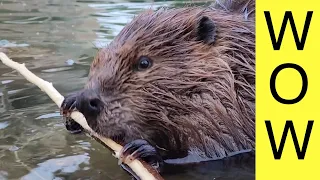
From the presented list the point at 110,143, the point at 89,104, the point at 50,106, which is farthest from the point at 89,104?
the point at 50,106

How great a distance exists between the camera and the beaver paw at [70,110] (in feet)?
7.34

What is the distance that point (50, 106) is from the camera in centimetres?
292

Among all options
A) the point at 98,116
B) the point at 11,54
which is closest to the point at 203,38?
the point at 98,116

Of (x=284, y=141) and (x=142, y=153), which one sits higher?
(x=284, y=141)

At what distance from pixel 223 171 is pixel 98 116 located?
1.58 feet

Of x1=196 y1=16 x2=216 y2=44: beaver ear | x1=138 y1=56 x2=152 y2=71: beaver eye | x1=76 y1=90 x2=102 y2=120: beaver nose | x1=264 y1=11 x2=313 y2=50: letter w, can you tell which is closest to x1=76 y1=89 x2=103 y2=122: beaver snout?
x1=76 y1=90 x2=102 y2=120: beaver nose

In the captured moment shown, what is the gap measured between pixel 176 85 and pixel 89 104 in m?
0.32

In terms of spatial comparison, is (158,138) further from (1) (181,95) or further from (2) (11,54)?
(2) (11,54)

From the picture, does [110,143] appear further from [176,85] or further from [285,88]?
[285,88]

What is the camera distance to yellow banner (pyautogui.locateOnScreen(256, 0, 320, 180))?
1794 mm

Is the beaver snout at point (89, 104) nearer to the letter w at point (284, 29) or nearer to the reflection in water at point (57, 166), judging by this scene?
the reflection in water at point (57, 166)

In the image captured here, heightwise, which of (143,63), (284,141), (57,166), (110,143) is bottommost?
(57,166)

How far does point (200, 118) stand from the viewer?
2.21m

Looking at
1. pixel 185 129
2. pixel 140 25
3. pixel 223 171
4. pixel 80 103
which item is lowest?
pixel 223 171
